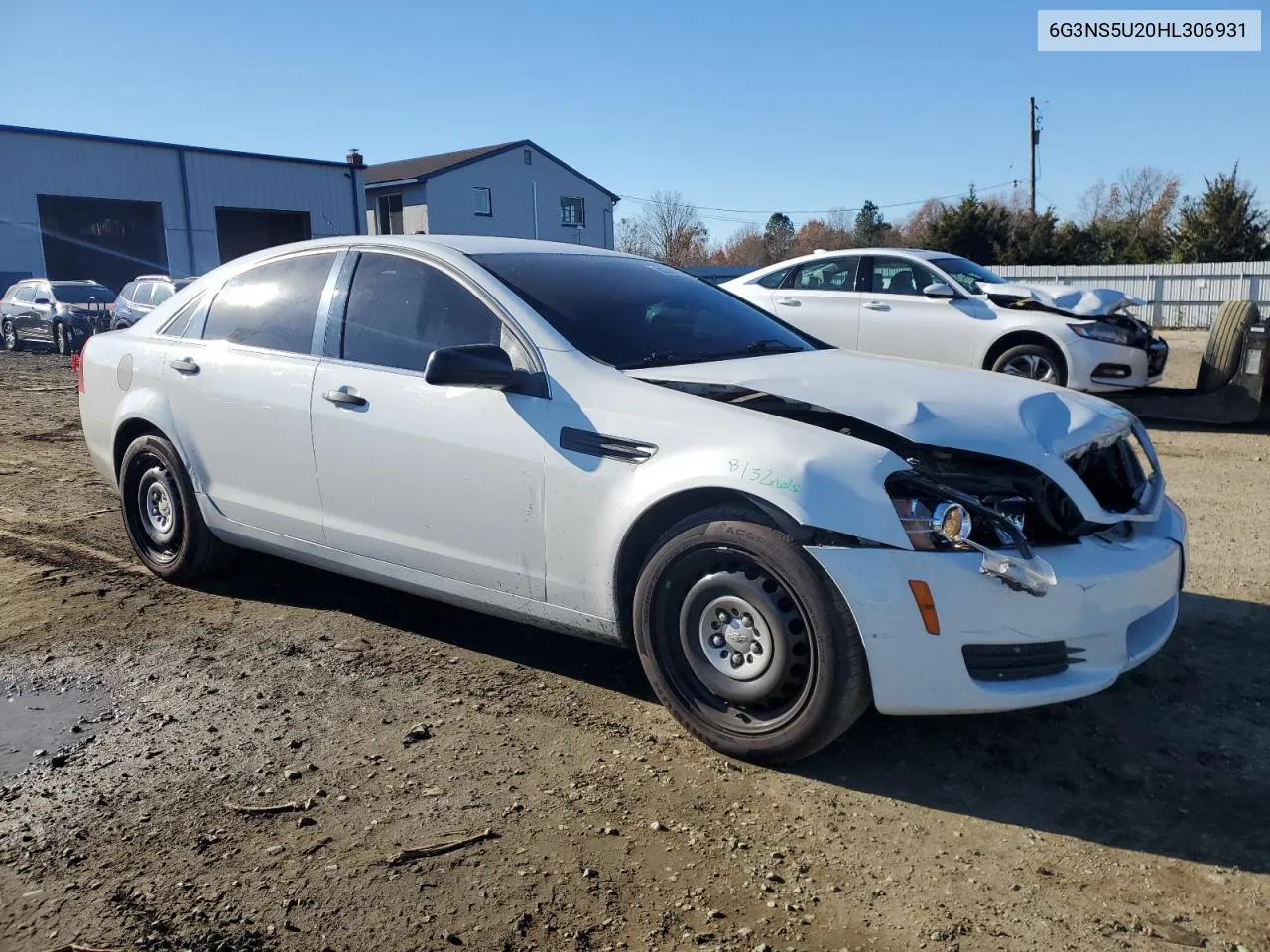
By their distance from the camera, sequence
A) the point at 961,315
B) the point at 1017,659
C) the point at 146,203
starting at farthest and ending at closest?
the point at 146,203 → the point at 961,315 → the point at 1017,659

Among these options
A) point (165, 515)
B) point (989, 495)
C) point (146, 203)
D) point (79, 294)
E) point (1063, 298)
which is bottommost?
point (165, 515)

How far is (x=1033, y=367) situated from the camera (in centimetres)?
1024

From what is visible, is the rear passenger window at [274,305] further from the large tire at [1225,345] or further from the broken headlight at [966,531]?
the large tire at [1225,345]

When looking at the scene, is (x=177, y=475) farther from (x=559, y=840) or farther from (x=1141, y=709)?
(x=1141, y=709)

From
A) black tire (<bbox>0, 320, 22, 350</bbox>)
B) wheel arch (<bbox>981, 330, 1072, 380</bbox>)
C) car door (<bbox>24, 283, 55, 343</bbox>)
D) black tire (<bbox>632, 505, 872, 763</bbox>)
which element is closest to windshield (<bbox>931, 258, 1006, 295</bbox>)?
wheel arch (<bbox>981, 330, 1072, 380</bbox>)

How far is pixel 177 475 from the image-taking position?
5.18 meters

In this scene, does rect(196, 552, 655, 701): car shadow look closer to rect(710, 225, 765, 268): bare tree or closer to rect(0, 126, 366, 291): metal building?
rect(0, 126, 366, 291): metal building

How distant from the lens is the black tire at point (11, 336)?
76.2 feet

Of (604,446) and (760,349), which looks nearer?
(604,446)

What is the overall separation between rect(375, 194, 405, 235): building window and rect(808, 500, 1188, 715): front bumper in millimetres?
43494

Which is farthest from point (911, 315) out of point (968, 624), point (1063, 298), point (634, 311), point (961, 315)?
point (968, 624)

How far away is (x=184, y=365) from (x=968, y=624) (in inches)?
151

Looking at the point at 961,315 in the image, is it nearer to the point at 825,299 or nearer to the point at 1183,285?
the point at 825,299

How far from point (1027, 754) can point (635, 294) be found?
234cm
